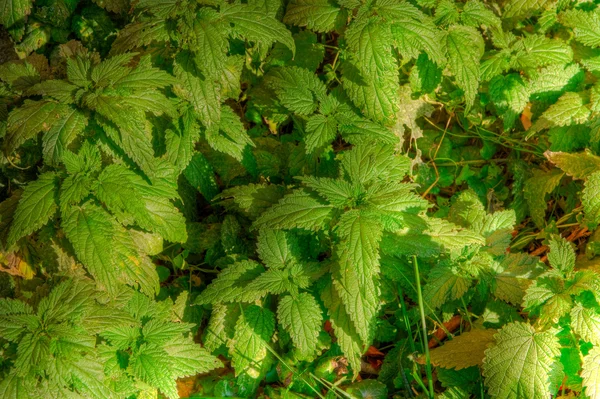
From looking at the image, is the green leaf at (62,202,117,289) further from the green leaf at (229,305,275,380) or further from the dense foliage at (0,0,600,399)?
the green leaf at (229,305,275,380)

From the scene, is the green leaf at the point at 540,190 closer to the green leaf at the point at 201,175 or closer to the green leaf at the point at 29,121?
the green leaf at the point at 201,175

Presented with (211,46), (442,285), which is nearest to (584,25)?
(442,285)

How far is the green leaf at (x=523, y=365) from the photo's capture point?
2.48 metres

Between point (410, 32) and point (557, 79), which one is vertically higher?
point (410, 32)

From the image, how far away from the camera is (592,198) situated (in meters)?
2.89

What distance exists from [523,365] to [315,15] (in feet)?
6.06

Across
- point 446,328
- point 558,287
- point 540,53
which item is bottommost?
point 446,328

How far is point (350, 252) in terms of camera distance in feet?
7.68

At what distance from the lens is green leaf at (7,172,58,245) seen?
2277 millimetres

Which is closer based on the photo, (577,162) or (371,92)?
(371,92)

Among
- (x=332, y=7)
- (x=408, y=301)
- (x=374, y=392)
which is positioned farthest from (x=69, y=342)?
(x=332, y=7)

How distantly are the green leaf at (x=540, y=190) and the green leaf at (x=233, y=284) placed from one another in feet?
5.46

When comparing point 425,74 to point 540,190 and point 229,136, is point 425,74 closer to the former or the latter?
point 540,190

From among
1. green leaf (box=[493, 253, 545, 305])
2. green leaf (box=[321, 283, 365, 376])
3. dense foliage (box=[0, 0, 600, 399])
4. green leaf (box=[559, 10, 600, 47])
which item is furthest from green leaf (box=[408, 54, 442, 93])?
green leaf (box=[321, 283, 365, 376])
